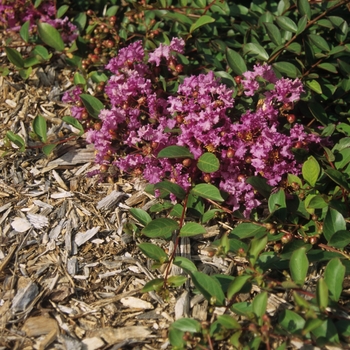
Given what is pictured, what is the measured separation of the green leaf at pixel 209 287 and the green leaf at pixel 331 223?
0.43m

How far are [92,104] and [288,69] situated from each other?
0.82 metres

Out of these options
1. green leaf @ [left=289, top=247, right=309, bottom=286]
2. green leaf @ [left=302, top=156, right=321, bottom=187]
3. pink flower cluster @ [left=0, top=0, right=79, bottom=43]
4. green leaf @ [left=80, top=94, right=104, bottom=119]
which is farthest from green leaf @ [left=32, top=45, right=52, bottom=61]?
green leaf @ [left=289, top=247, right=309, bottom=286]

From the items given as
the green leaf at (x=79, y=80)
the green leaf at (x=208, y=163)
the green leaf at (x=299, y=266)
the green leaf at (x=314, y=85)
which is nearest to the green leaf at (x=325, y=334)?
the green leaf at (x=299, y=266)

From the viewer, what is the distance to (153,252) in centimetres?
181

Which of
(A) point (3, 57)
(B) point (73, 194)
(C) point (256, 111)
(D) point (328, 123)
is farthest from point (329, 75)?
(A) point (3, 57)

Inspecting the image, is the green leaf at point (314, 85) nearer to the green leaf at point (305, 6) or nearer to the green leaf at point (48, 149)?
the green leaf at point (305, 6)

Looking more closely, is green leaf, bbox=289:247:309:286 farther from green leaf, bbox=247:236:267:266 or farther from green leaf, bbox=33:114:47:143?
green leaf, bbox=33:114:47:143

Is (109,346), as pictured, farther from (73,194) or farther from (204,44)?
(204,44)

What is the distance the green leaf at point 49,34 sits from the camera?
2.52m

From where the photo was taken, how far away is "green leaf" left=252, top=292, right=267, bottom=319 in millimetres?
1565

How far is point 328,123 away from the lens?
2193 mm

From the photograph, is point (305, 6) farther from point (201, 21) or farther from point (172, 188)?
point (172, 188)

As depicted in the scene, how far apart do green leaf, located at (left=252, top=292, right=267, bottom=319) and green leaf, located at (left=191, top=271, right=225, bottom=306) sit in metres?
0.12

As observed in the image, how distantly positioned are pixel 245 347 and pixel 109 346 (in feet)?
1.41
